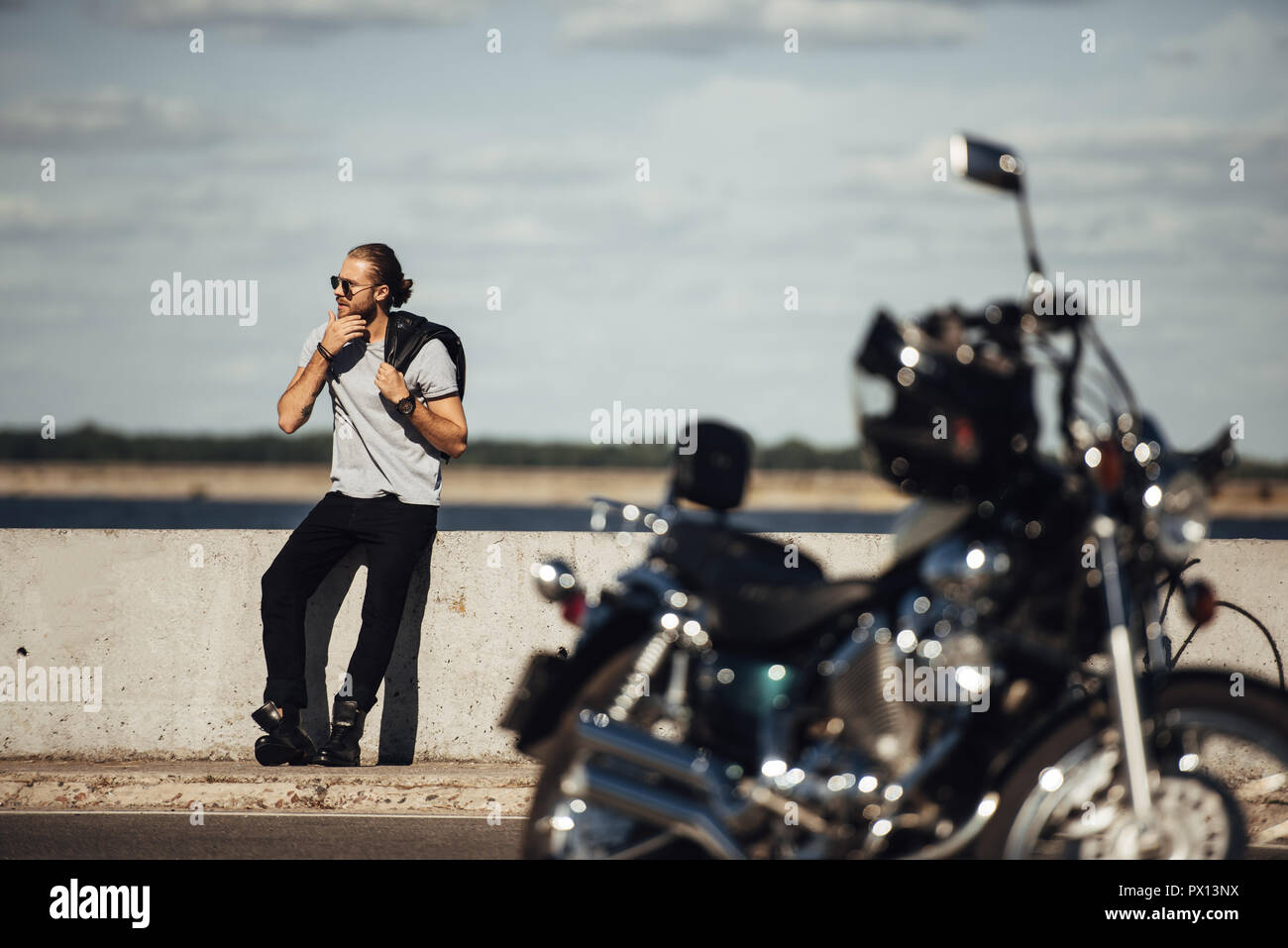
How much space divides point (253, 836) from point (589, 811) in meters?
2.23

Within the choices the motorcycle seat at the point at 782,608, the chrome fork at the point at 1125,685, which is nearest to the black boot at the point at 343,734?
the motorcycle seat at the point at 782,608

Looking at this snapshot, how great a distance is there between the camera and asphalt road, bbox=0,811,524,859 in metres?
5.23

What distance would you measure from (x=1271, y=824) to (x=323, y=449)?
133508 millimetres

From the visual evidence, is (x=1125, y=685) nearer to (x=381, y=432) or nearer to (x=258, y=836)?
(x=258, y=836)

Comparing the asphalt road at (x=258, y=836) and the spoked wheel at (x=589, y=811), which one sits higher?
the spoked wheel at (x=589, y=811)

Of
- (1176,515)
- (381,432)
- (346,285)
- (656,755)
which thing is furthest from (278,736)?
(1176,515)

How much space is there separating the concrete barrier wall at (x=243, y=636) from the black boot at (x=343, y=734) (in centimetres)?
33

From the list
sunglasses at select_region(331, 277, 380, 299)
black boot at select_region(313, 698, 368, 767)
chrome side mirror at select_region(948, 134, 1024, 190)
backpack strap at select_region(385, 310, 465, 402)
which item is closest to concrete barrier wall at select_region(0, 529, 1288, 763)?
black boot at select_region(313, 698, 368, 767)

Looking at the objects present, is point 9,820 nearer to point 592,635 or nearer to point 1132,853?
point 592,635

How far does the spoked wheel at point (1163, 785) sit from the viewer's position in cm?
338

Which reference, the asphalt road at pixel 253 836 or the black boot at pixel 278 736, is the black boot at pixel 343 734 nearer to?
the black boot at pixel 278 736

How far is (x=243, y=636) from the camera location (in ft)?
21.4

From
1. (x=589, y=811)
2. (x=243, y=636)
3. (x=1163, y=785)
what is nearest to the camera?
(x=1163, y=785)
